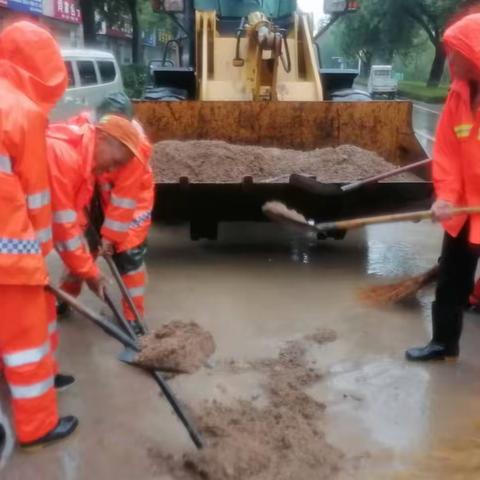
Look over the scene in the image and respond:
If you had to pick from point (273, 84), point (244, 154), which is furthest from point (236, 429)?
point (273, 84)

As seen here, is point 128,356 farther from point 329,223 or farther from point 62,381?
point 329,223

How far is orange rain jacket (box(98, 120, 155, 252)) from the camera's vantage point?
143 inches

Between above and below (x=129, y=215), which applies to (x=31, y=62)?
above

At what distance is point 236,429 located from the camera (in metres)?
3.03

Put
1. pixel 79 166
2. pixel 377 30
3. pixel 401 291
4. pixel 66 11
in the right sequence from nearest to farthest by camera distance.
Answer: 1. pixel 79 166
2. pixel 401 291
3. pixel 66 11
4. pixel 377 30

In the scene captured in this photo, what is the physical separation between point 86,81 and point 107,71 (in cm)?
104

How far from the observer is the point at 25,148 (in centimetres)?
A: 257

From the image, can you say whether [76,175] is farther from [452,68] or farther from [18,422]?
[452,68]

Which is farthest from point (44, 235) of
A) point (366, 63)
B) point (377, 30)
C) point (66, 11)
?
point (366, 63)

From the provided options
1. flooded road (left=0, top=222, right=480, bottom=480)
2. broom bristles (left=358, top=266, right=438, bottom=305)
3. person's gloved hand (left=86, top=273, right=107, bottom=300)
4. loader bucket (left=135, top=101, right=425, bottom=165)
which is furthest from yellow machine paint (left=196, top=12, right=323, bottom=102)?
person's gloved hand (left=86, top=273, right=107, bottom=300)

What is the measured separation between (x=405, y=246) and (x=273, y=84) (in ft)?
6.65

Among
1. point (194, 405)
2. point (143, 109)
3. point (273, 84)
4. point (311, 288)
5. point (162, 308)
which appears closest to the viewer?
point (194, 405)

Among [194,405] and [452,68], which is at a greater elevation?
[452,68]

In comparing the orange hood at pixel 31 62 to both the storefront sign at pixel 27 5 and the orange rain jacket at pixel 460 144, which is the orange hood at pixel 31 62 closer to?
the orange rain jacket at pixel 460 144
